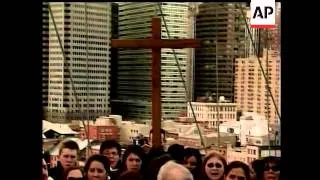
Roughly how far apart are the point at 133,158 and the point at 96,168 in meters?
0.25

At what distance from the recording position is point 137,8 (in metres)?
4.26

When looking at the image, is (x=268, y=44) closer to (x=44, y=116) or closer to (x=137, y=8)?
(x=137, y=8)

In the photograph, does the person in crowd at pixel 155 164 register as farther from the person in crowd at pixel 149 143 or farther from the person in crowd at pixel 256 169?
the person in crowd at pixel 256 169

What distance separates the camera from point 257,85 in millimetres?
4254

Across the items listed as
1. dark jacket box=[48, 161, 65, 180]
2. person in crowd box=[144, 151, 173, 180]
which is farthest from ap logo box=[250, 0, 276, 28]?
dark jacket box=[48, 161, 65, 180]

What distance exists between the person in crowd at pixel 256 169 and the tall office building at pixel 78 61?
1027mm

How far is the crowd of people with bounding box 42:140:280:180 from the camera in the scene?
421cm

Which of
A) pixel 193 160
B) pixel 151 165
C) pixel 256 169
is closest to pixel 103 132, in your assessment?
pixel 151 165

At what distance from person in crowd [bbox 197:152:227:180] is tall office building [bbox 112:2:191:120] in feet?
1.19

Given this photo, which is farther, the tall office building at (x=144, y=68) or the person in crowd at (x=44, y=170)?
the tall office building at (x=144, y=68)

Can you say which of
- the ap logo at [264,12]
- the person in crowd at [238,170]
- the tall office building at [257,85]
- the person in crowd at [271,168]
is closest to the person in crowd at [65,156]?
the person in crowd at [238,170]

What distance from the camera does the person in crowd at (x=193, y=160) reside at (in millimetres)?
4246

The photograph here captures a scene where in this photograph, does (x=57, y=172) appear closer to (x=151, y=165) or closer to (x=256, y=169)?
(x=151, y=165)

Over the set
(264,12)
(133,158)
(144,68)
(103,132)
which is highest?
(264,12)
